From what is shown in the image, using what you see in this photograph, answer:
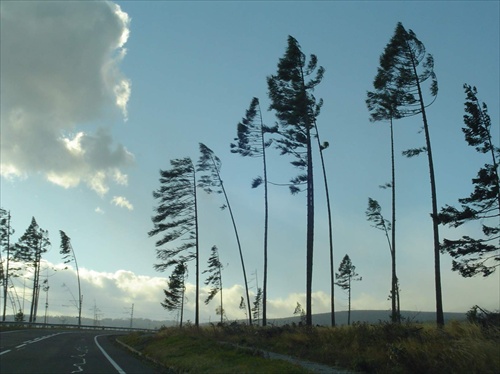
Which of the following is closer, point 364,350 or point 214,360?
point 364,350

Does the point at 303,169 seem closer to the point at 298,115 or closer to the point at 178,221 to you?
the point at 298,115

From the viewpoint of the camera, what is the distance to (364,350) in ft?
45.2

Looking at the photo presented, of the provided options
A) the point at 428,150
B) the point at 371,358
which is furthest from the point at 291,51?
the point at 371,358

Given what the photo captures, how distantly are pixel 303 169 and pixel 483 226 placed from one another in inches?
451

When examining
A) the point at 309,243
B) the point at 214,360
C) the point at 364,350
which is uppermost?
the point at 309,243

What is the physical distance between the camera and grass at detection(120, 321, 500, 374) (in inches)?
368

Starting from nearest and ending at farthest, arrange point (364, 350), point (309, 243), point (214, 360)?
point (364, 350), point (214, 360), point (309, 243)

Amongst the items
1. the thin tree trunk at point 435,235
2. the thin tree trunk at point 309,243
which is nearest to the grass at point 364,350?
the thin tree trunk at point 309,243

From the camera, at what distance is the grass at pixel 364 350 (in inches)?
368

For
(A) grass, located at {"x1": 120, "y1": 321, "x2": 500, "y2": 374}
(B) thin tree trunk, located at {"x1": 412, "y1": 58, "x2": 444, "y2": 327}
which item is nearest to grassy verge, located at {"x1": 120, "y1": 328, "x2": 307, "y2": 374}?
(A) grass, located at {"x1": 120, "y1": 321, "x2": 500, "y2": 374}

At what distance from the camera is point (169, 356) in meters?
18.2

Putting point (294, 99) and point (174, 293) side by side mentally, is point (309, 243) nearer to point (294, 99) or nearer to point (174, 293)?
point (294, 99)

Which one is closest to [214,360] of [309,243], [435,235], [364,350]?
[364,350]

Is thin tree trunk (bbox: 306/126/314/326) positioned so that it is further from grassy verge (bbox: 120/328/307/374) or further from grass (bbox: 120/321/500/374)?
grassy verge (bbox: 120/328/307/374)
